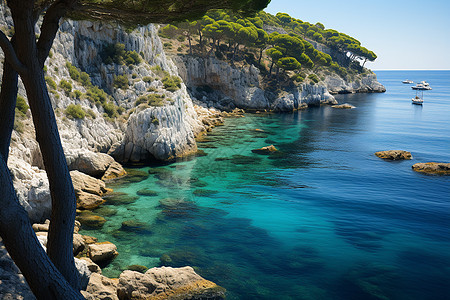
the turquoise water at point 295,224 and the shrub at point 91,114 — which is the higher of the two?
the shrub at point 91,114

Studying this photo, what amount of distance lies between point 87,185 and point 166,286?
1269cm

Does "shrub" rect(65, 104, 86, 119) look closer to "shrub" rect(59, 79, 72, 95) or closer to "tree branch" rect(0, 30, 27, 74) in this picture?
"shrub" rect(59, 79, 72, 95)

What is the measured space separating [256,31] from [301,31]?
215 ft

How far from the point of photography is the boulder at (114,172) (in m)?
26.1

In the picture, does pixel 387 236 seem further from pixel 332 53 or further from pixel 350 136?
pixel 332 53

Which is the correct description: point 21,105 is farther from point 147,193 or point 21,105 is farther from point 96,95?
point 147,193

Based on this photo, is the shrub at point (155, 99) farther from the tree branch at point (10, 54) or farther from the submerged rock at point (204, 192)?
the tree branch at point (10, 54)

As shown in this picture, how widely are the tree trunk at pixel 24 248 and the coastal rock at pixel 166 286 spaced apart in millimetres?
4444

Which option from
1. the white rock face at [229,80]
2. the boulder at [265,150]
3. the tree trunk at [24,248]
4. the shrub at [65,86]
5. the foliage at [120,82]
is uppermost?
the white rock face at [229,80]

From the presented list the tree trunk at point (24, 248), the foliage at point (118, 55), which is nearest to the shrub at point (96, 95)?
the foliage at point (118, 55)

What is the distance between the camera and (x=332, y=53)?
427 feet

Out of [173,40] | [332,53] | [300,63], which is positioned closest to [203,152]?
[173,40]

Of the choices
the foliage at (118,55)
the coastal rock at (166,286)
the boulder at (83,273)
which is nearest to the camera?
the boulder at (83,273)

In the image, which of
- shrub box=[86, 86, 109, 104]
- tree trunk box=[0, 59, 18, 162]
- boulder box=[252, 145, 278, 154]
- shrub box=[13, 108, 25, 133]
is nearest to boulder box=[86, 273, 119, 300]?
tree trunk box=[0, 59, 18, 162]
